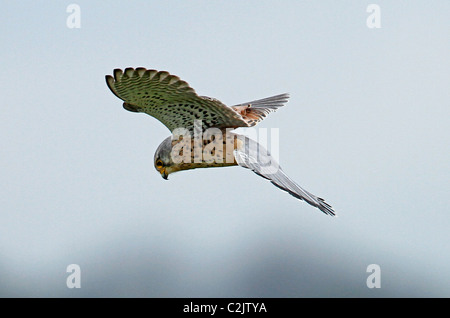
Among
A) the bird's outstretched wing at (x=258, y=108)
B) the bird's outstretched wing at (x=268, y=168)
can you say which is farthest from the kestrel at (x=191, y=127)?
the bird's outstretched wing at (x=258, y=108)

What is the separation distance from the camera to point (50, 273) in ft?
173

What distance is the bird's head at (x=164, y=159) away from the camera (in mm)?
6129

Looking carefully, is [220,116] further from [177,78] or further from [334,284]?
[334,284]

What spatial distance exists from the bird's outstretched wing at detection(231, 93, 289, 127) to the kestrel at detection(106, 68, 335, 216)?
716 mm

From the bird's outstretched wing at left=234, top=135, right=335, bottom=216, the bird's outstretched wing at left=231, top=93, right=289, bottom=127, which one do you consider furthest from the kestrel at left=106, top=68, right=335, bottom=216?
the bird's outstretched wing at left=231, top=93, right=289, bottom=127

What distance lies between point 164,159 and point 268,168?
1102 mm

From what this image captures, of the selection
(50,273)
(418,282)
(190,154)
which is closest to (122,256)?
(50,273)

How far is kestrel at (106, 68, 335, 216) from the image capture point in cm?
527

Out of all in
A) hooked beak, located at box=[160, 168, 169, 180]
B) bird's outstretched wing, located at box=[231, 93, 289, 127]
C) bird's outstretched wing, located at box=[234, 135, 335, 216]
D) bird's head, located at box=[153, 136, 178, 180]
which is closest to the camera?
bird's outstretched wing, located at box=[234, 135, 335, 216]

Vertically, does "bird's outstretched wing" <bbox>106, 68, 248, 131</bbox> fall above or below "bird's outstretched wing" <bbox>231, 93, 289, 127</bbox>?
below

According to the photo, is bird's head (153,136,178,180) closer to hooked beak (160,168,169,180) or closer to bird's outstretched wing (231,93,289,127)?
hooked beak (160,168,169,180)

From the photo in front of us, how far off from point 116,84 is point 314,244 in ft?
191

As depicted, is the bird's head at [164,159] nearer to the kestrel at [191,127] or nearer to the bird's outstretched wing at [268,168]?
the kestrel at [191,127]

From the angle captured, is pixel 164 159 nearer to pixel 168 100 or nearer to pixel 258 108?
pixel 168 100
